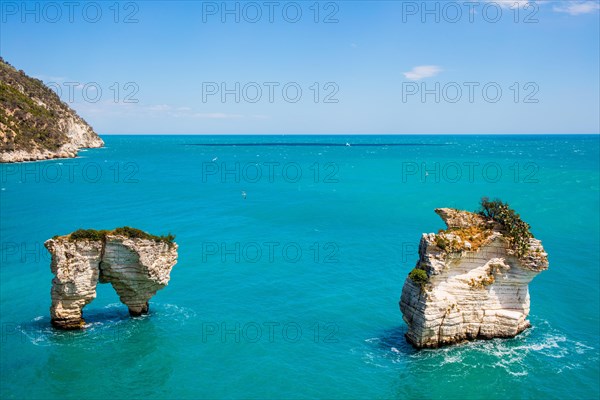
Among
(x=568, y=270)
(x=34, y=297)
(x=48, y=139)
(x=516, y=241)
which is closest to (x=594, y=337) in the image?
(x=516, y=241)

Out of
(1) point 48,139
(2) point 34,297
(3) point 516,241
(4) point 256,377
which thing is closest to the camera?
(4) point 256,377

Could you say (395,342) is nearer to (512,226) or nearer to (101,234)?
(512,226)

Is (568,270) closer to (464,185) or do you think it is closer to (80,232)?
(80,232)

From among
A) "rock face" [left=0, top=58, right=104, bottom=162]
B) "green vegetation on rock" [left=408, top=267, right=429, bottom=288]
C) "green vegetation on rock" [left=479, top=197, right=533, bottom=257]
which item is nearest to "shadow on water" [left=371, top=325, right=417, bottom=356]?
"green vegetation on rock" [left=408, top=267, right=429, bottom=288]

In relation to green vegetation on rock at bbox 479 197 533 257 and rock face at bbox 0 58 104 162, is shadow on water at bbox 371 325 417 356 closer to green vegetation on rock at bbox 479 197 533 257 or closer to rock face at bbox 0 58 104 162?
green vegetation on rock at bbox 479 197 533 257

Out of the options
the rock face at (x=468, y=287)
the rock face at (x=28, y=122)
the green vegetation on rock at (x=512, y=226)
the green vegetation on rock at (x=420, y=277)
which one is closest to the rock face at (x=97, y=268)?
the green vegetation on rock at (x=420, y=277)

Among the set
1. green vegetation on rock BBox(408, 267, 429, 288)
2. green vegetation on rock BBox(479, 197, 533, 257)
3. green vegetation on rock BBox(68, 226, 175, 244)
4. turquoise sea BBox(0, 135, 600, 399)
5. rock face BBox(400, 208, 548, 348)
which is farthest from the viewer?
green vegetation on rock BBox(68, 226, 175, 244)
